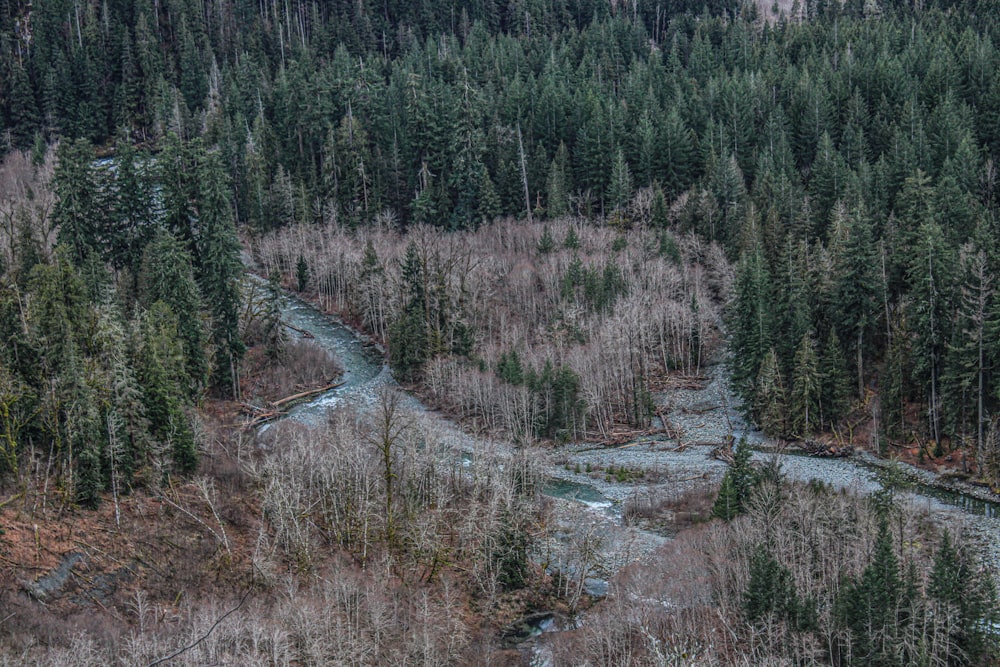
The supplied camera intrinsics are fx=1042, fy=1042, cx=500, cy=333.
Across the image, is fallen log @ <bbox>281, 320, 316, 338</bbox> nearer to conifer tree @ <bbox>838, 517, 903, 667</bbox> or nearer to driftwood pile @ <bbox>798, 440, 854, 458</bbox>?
driftwood pile @ <bbox>798, 440, 854, 458</bbox>

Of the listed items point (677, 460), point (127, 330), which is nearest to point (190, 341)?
point (127, 330)

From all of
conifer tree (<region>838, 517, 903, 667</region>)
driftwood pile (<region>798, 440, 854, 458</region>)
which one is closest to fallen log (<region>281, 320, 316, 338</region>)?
driftwood pile (<region>798, 440, 854, 458</region>)

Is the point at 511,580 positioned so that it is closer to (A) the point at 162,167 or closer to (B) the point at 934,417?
(B) the point at 934,417

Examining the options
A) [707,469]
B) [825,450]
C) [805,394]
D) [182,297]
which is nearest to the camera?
[182,297]

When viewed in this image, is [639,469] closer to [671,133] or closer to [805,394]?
[805,394]

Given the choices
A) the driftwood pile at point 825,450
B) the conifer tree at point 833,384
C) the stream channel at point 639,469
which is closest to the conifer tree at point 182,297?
the stream channel at point 639,469

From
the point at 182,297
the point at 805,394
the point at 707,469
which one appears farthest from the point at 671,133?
the point at 182,297
